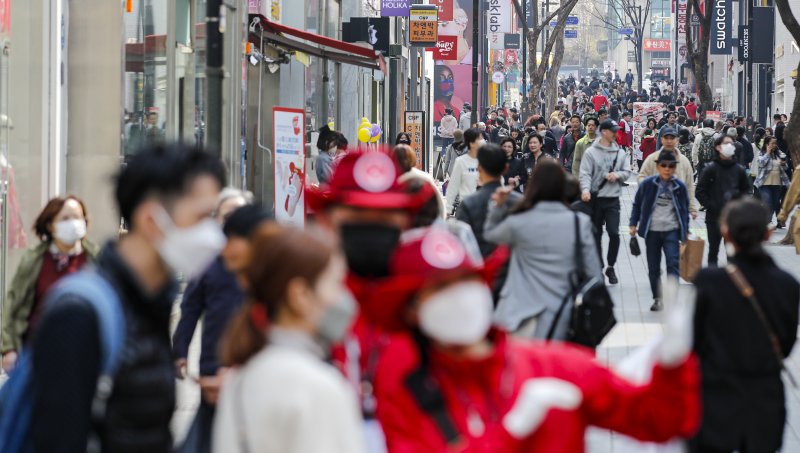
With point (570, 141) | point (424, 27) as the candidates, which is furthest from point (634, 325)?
point (424, 27)

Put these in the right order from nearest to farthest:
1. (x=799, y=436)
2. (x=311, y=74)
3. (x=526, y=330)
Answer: (x=526, y=330), (x=799, y=436), (x=311, y=74)

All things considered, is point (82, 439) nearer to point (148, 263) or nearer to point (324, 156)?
point (148, 263)

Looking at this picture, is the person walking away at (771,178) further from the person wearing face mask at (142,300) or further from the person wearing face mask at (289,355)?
the person wearing face mask at (289,355)

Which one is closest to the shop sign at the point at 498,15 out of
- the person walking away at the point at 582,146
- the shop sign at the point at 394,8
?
the shop sign at the point at 394,8

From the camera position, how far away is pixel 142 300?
3.69 meters

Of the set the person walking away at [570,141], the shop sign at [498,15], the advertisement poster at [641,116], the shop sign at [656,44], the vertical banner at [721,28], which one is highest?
the shop sign at [656,44]

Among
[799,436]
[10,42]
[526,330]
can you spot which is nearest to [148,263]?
[526,330]

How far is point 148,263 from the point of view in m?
3.68

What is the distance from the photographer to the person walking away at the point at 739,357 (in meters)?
5.99

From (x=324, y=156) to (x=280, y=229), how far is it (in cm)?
1686

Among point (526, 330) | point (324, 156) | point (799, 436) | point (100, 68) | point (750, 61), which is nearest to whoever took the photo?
point (526, 330)

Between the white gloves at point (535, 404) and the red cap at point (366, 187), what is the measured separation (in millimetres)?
1326

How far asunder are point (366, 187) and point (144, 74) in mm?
11327

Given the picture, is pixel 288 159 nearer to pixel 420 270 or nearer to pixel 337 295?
pixel 420 270
